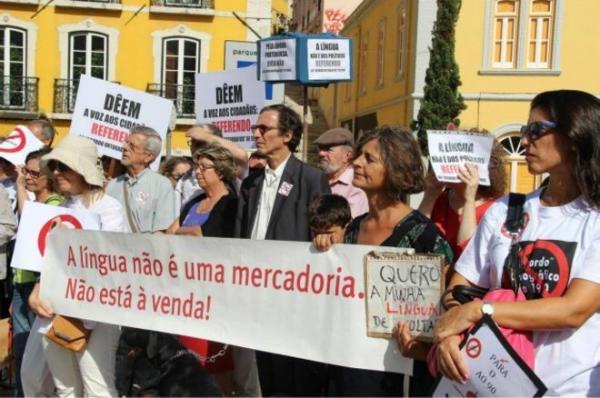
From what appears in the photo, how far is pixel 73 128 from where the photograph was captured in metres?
6.92

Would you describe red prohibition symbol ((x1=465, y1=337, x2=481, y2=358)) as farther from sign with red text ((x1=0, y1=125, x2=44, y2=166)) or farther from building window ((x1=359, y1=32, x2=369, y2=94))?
building window ((x1=359, y1=32, x2=369, y2=94))

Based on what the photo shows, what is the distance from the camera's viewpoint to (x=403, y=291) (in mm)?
3229

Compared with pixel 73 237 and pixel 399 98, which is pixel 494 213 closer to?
pixel 73 237

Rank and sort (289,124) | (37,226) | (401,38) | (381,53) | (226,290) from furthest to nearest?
(381,53) < (401,38) < (289,124) < (37,226) < (226,290)

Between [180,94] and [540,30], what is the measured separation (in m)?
12.0

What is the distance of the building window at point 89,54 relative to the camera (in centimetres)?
2428

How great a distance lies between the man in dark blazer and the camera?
4.53 meters

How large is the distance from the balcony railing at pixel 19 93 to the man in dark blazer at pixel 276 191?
2077 cm

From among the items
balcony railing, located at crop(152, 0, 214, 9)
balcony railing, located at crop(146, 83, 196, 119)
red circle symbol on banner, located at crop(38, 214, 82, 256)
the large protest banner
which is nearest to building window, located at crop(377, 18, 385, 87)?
balcony railing, located at crop(152, 0, 214, 9)

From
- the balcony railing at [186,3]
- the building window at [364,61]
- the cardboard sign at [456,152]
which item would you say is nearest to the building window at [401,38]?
the building window at [364,61]

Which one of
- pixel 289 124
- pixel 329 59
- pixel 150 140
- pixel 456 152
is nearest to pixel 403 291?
pixel 456 152

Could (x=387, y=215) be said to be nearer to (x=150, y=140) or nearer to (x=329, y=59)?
(x=150, y=140)

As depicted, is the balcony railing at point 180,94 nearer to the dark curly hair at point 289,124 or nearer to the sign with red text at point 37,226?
the dark curly hair at point 289,124

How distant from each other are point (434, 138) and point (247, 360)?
205 cm
